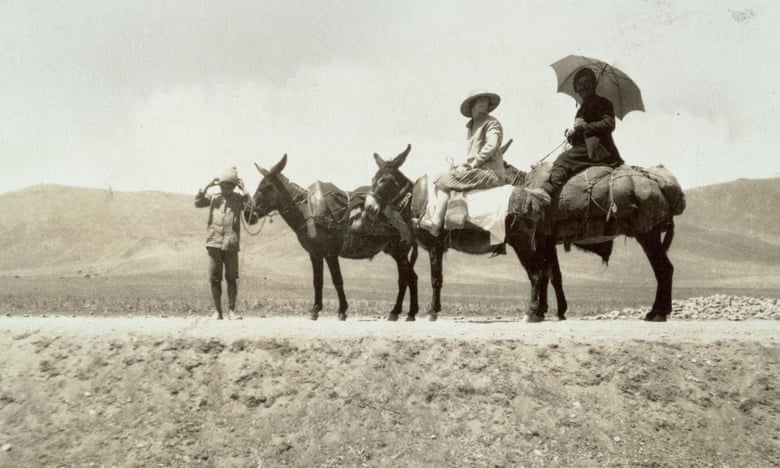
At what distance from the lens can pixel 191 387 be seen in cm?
743

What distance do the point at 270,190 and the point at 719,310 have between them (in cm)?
1195

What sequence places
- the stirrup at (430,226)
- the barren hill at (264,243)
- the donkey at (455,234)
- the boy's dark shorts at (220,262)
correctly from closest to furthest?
the donkey at (455,234) < the stirrup at (430,226) < the boy's dark shorts at (220,262) < the barren hill at (264,243)

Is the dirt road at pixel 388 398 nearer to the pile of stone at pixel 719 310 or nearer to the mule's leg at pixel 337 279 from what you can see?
the mule's leg at pixel 337 279

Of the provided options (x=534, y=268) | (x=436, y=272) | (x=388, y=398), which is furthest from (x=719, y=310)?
(x=388, y=398)

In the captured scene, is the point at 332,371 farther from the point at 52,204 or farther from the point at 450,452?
the point at 52,204

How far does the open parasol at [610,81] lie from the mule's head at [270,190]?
17.4 ft

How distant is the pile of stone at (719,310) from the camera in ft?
50.2

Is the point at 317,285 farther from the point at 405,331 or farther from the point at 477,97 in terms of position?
the point at 477,97

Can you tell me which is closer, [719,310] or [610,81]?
[610,81]

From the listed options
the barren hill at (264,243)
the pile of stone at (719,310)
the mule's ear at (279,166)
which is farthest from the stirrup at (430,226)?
the barren hill at (264,243)

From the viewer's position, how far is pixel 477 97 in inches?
440

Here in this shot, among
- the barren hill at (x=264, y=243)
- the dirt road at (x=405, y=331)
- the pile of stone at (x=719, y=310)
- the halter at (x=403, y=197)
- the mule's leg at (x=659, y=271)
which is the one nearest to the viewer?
the dirt road at (x=405, y=331)

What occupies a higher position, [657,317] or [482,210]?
[482,210]

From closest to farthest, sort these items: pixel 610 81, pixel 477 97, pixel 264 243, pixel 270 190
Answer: pixel 610 81 < pixel 477 97 < pixel 270 190 < pixel 264 243
